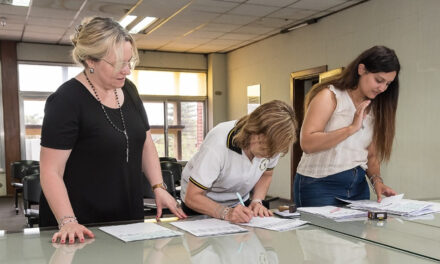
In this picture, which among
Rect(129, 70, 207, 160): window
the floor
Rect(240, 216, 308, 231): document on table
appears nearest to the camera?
Rect(240, 216, 308, 231): document on table

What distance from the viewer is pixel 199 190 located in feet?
5.63

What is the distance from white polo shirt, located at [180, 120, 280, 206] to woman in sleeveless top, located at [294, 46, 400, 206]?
0.75 feet

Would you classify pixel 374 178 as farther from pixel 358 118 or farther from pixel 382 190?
pixel 358 118

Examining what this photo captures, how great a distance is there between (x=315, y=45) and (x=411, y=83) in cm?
182

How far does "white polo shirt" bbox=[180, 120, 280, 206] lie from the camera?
1722 millimetres

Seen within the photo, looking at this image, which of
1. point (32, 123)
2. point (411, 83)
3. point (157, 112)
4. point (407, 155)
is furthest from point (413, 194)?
point (32, 123)

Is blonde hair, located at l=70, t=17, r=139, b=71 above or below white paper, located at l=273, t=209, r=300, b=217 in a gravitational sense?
above

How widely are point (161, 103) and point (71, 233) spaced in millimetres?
7642

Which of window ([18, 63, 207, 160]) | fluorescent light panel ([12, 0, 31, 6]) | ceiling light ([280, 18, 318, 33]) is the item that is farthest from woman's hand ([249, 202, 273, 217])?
window ([18, 63, 207, 160])

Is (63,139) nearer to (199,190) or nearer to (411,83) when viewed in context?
(199,190)

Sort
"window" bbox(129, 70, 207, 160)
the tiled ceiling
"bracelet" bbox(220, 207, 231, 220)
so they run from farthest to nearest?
"window" bbox(129, 70, 207, 160) < the tiled ceiling < "bracelet" bbox(220, 207, 231, 220)

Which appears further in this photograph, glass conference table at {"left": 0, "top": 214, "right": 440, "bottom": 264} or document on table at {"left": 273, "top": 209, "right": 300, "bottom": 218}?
document on table at {"left": 273, "top": 209, "right": 300, "bottom": 218}

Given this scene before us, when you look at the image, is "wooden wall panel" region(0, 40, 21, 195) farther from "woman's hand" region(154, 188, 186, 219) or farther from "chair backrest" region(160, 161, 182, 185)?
"woman's hand" region(154, 188, 186, 219)

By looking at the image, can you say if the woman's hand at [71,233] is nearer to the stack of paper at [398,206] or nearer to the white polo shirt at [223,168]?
the white polo shirt at [223,168]
